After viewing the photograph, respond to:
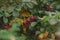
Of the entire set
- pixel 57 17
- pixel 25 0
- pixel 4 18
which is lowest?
pixel 57 17

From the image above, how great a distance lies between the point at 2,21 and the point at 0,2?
20 cm

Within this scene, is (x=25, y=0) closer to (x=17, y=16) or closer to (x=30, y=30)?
(x=17, y=16)

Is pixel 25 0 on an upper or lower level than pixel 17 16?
upper

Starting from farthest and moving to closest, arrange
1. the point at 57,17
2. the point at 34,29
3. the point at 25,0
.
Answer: the point at 25,0, the point at 34,29, the point at 57,17

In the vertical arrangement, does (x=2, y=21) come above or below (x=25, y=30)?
above

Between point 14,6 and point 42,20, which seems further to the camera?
point 14,6

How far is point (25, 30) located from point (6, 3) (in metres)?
0.39

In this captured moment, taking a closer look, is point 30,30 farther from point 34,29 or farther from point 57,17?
point 57,17

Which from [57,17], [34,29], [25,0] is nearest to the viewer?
[57,17]

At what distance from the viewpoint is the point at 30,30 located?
1907 mm

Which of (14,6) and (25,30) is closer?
(25,30)

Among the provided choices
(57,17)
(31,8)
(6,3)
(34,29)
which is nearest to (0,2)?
(6,3)

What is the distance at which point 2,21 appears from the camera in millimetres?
2055

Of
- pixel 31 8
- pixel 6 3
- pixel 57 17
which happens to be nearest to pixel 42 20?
pixel 57 17
